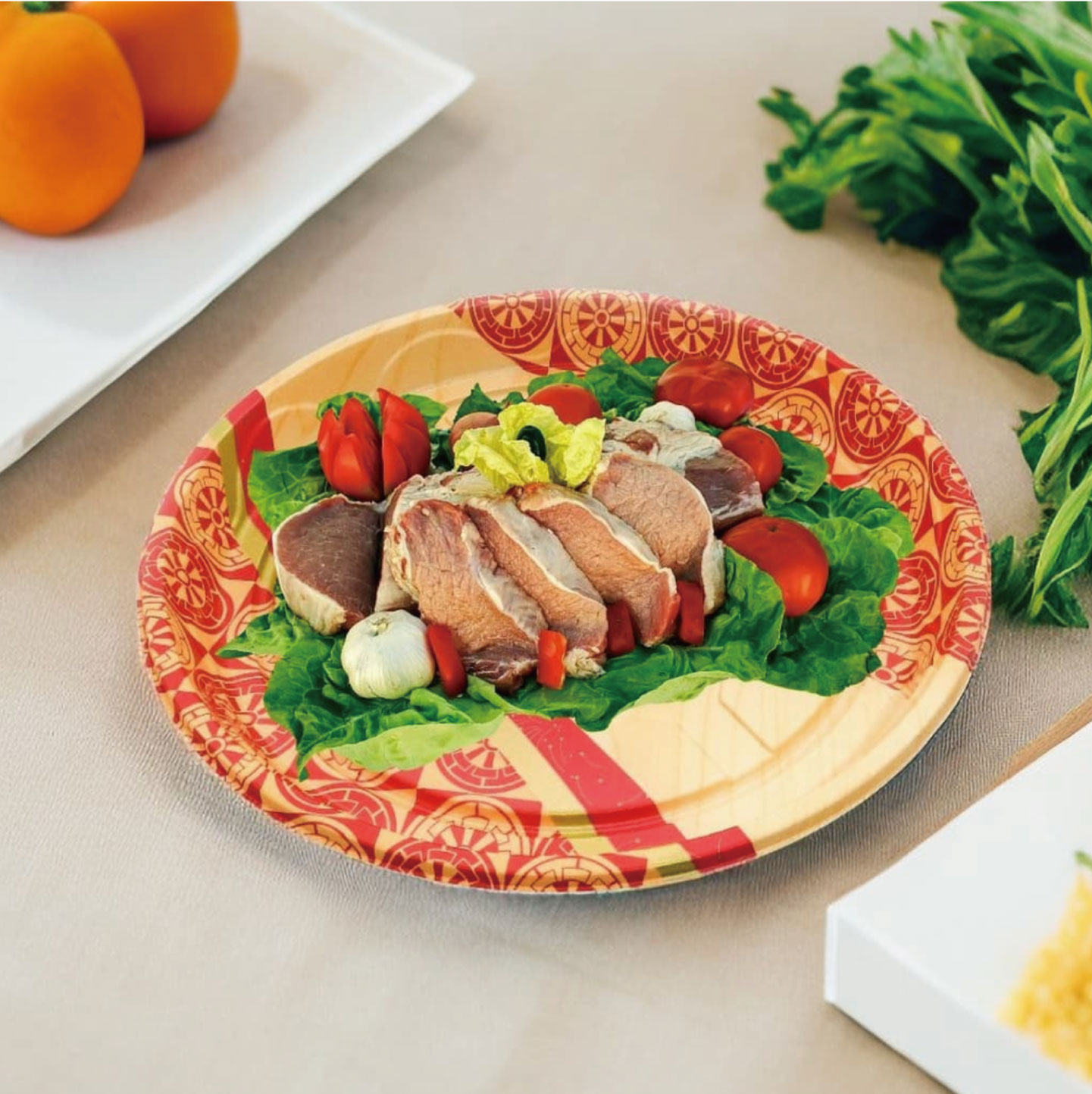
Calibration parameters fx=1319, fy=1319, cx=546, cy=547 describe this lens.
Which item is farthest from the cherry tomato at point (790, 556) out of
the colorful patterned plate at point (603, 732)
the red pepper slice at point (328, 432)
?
the red pepper slice at point (328, 432)

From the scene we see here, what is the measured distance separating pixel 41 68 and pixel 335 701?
1.43 m

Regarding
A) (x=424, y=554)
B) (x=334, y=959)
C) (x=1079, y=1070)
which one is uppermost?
(x=1079, y=1070)

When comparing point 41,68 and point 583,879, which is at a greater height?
point 41,68

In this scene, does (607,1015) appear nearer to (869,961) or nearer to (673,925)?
(673,925)

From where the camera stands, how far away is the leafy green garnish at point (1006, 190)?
2.26 m

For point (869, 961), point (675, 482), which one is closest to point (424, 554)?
point (675, 482)

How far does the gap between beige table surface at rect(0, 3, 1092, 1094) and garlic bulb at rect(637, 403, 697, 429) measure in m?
0.60

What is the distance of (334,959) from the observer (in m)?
1.78

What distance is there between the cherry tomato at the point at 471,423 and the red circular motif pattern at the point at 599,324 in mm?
328

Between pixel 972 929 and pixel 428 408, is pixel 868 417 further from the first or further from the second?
pixel 972 929

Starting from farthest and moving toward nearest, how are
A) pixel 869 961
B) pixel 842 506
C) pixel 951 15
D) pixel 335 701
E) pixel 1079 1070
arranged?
pixel 951 15
pixel 842 506
pixel 335 701
pixel 869 961
pixel 1079 1070

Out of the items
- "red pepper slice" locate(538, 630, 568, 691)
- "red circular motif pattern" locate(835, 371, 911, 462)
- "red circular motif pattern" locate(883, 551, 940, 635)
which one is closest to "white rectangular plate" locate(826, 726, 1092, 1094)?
"red circular motif pattern" locate(883, 551, 940, 635)

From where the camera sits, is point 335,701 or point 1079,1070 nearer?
point 1079,1070

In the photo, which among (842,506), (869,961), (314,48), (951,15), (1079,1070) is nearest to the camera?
(1079,1070)
